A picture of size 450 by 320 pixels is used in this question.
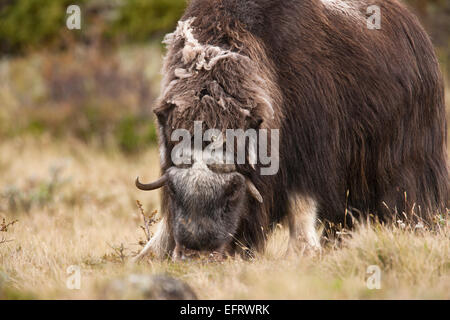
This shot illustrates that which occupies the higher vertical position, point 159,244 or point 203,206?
point 203,206

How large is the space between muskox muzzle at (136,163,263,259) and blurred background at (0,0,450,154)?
4893 mm

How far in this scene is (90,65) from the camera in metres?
10.3

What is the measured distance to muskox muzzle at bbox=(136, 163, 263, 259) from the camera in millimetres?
3193

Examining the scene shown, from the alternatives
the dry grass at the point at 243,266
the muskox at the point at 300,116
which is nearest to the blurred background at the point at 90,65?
the dry grass at the point at 243,266

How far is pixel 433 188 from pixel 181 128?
1781 millimetres

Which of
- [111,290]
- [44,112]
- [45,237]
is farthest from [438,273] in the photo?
[44,112]

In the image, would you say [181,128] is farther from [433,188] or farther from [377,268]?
[433,188]

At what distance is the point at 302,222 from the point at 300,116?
0.56 m

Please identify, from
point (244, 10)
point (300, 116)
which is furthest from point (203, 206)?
point (244, 10)

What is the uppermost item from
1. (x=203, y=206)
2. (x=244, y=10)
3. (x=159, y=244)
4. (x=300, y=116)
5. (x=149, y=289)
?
(x=244, y=10)

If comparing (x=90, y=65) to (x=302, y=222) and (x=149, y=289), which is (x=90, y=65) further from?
(x=149, y=289)

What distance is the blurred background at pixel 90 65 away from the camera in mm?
9305

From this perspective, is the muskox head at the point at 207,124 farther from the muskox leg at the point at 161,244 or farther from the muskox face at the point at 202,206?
the muskox leg at the point at 161,244

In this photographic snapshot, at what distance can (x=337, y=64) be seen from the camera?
12.7 feet
